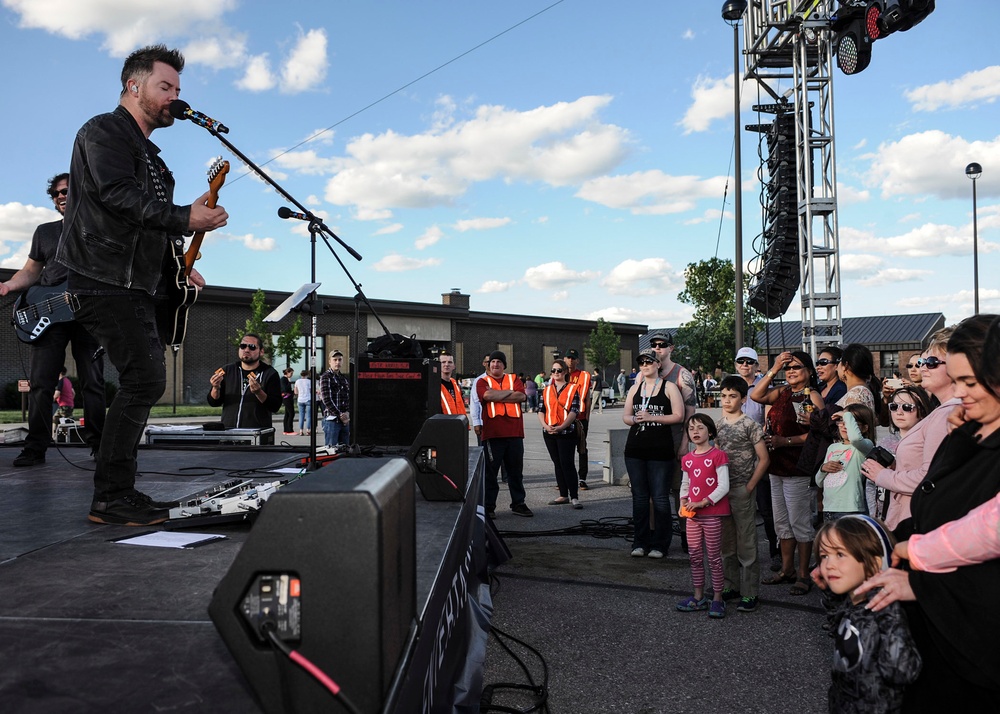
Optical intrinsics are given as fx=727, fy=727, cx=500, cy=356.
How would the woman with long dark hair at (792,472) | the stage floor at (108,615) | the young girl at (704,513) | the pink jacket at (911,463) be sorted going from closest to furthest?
the stage floor at (108,615)
the pink jacket at (911,463)
the young girl at (704,513)
the woman with long dark hair at (792,472)

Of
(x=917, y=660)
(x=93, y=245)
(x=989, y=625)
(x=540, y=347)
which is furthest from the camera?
(x=540, y=347)

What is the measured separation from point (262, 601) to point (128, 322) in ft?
7.72

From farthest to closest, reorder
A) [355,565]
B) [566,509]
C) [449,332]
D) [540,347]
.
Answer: [540,347] → [449,332] → [566,509] → [355,565]

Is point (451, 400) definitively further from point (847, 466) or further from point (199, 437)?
point (847, 466)

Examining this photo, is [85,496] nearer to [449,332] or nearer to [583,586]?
[583,586]

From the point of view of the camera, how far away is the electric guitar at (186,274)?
367cm

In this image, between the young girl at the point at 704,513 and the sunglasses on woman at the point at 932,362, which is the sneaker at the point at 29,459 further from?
the sunglasses on woman at the point at 932,362

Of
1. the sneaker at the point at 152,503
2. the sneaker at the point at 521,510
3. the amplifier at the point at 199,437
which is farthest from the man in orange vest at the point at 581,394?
the sneaker at the point at 152,503

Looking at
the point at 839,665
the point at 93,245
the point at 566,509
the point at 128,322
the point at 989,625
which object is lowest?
the point at 566,509

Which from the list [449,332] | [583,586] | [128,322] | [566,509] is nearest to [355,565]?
[128,322]

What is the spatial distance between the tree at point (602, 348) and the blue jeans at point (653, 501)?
1676 inches

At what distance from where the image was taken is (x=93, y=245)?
3.19 meters

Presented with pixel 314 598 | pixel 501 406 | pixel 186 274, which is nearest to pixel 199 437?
pixel 501 406

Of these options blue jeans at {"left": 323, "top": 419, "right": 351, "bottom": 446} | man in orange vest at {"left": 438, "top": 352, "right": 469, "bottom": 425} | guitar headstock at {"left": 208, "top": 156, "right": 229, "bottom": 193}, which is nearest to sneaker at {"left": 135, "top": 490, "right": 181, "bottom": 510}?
guitar headstock at {"left": 208, "top": 156, "right": 229, "bottom": 193}
